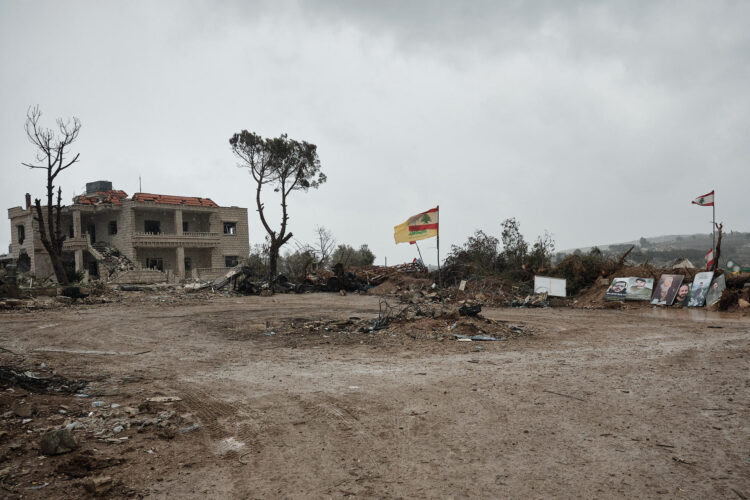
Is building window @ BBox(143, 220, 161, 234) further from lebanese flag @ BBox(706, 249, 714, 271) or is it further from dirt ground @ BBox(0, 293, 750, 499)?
lebanese flag @ BBox(706, 249, 714, 271)


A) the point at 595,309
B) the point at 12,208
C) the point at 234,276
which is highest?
the point at 12,208

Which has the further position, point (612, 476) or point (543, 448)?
point (543, 448)

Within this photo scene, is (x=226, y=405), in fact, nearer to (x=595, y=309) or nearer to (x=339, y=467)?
(x=339, y=467)

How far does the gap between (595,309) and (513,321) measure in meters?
5.80

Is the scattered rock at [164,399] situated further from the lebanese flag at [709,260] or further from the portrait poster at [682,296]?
the lebanese flag at [709,260]

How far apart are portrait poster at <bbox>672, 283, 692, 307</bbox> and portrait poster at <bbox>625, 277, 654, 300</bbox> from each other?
0.98 meters

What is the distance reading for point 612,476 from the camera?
11.2 feet

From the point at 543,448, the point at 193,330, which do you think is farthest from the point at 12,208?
the point at 543,448

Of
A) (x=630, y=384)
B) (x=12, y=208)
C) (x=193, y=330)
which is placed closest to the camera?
(x=630, y=384)

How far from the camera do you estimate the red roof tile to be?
3525cm

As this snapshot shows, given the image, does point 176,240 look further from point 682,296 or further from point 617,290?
point 682,296

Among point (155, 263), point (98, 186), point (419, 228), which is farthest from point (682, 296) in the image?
point (98, 186)

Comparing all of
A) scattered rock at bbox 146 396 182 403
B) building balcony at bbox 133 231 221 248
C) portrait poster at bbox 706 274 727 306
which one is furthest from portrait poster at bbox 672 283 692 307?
building balcony at bbox 133 231 221 248

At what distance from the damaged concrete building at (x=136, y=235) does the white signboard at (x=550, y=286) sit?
24.5 metres
